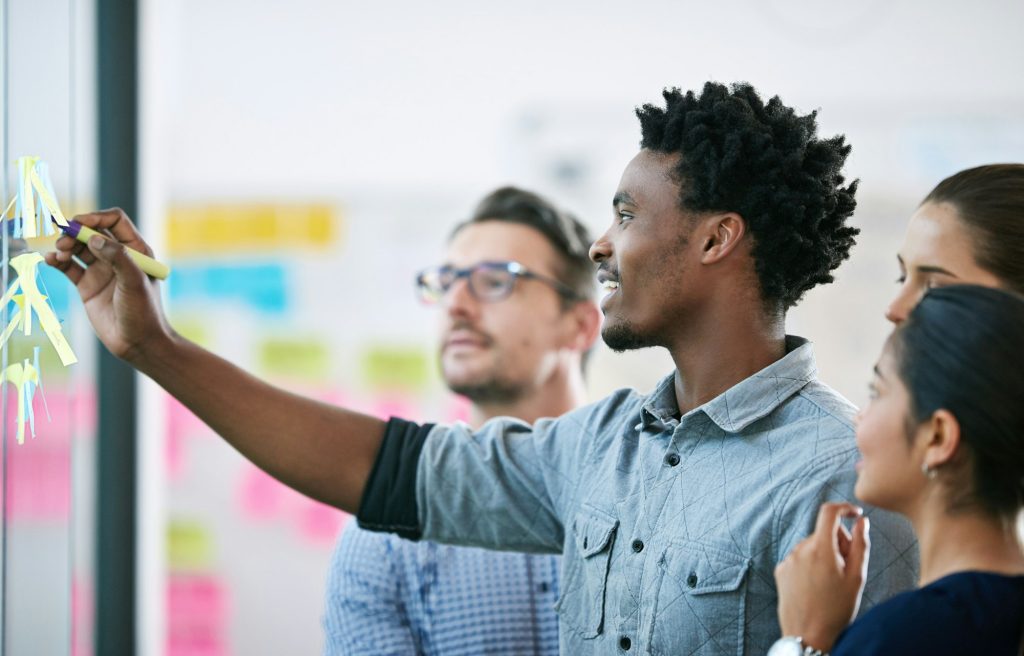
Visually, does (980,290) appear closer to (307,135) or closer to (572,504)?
(572,504)

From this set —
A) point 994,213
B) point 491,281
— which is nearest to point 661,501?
point 994,213

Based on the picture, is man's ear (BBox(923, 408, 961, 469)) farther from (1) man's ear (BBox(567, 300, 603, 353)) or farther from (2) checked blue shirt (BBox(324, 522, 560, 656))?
(1) man's ear (BBox(567, 300, 603, 353))

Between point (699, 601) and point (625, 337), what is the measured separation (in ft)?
0.98

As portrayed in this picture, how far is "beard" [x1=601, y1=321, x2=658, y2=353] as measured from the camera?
3.96 feet

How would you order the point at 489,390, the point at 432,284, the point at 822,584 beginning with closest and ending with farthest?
the point at 822,584
the point at 489,390
the point at 432,284

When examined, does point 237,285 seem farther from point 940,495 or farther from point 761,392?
point 940,495

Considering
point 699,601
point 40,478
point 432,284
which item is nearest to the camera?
point 699,601

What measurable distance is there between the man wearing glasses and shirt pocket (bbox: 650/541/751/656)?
1.58 feet

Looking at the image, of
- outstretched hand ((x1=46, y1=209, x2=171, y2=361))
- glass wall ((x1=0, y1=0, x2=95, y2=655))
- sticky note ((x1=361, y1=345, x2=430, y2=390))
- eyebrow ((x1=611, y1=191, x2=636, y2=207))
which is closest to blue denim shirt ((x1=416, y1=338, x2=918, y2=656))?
eyebrow ((x1=611, y1=191, x2=636, y2=207))

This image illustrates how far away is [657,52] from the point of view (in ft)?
9.28

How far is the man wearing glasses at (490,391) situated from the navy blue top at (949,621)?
2.54 ft

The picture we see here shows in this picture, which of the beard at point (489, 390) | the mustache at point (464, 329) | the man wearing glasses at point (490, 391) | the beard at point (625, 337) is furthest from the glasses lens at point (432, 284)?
the beard at point (625, 337)

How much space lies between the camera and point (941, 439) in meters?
0.88

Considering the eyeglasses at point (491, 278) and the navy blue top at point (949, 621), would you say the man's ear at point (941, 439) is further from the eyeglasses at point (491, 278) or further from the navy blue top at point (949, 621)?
the eyeglasses at point (491, 278)
